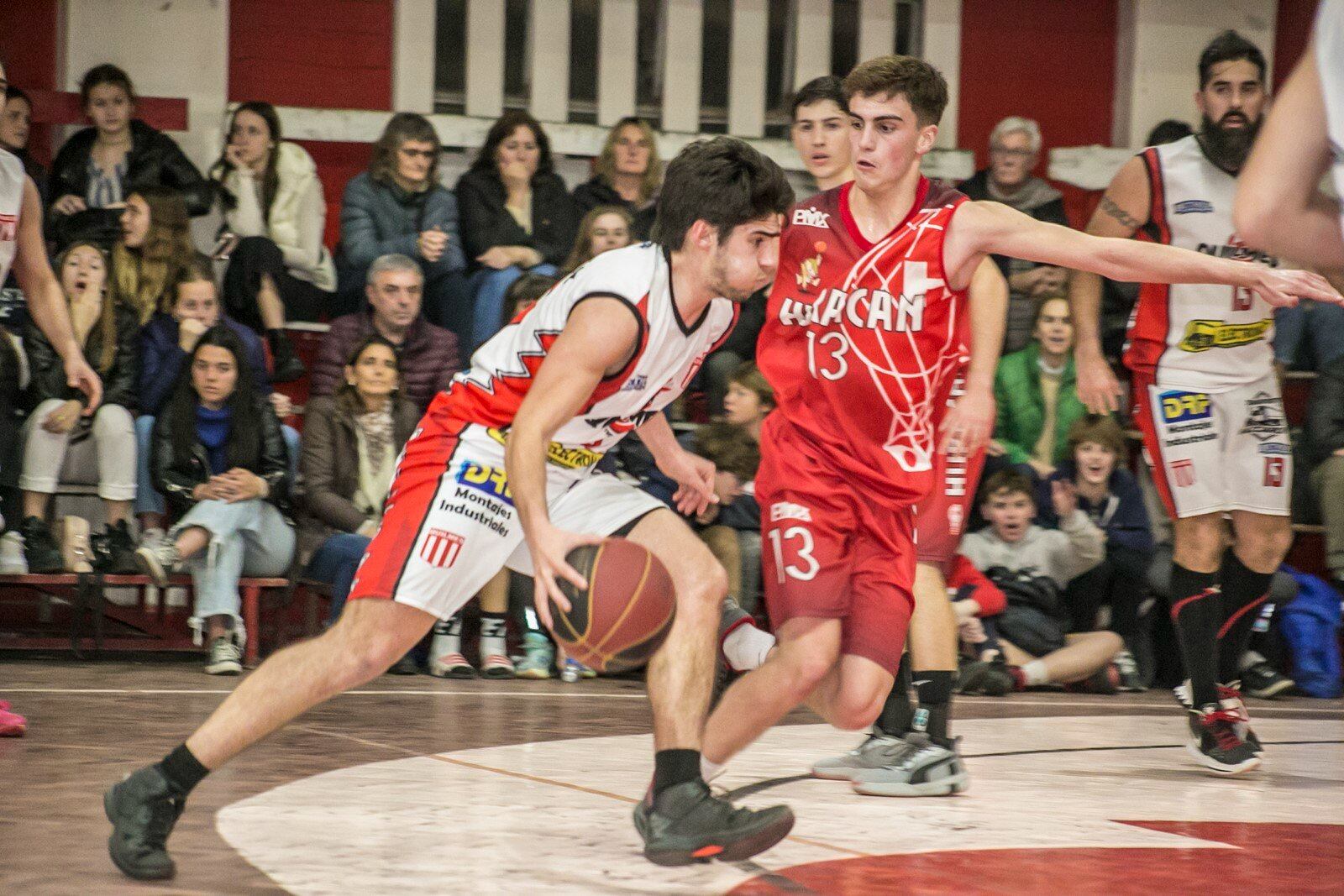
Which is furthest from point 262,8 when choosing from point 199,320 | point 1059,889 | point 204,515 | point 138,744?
point 1059,889

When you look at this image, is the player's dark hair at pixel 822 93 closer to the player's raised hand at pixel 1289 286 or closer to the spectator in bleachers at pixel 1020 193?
the spectator in bleachers at pixel 1020 193

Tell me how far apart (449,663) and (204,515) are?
1224 millimetres

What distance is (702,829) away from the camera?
3.37m

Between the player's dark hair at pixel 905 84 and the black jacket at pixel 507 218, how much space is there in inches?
173

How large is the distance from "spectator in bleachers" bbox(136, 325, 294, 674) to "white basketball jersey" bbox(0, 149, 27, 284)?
2.15m

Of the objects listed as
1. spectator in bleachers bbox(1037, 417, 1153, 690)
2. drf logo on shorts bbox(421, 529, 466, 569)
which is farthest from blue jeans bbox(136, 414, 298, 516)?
drf logo on shorts bbox(421, 529, 466, 569)

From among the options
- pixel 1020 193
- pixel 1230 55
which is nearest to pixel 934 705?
pixel 1230 55

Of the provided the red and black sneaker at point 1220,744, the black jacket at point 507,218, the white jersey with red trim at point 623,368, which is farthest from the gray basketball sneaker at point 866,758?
the black jacket at point 507,218

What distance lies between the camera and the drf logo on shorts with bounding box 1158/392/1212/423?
16.9ft

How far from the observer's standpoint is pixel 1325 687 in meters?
7.74

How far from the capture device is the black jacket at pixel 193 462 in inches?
288

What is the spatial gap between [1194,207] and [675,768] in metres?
2.71

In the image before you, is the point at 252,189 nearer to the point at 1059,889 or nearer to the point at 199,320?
the point at 199,320

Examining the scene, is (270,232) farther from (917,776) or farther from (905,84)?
(917,776)
